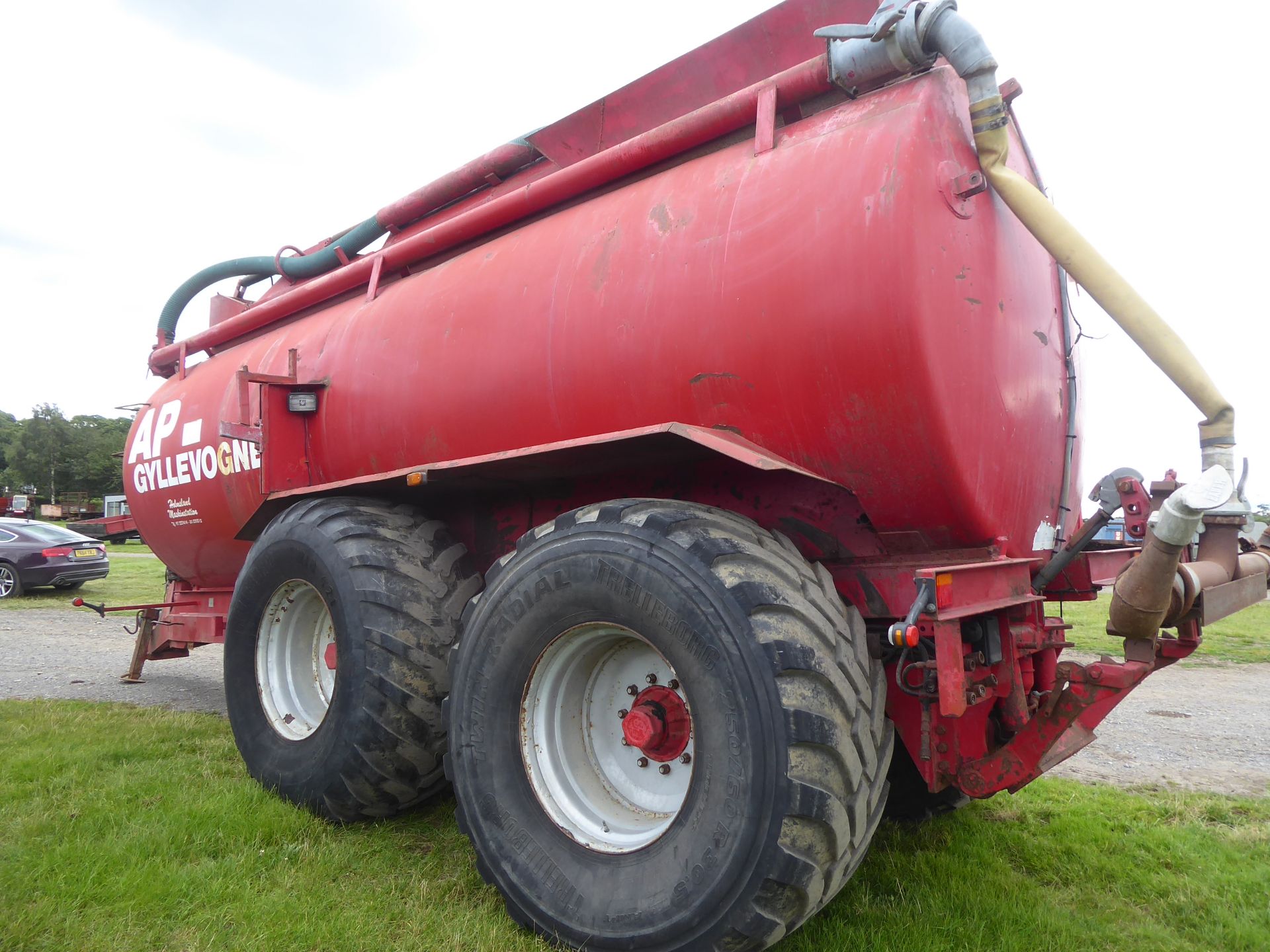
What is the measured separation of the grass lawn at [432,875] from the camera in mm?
2559


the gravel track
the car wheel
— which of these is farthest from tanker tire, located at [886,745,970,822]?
the car wheel

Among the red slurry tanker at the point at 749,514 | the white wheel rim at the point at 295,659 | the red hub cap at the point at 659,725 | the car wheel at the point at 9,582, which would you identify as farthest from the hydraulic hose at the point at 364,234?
the car wheel at the point at 9,582

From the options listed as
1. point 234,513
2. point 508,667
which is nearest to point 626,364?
point 508,667

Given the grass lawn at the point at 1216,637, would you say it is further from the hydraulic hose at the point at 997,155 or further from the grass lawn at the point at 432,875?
the hydraulic hose at the point at 997,155

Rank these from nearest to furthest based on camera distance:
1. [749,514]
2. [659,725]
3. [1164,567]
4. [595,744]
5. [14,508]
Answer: [1164,567], [659,725], [595,744], [749,514], [14,508]

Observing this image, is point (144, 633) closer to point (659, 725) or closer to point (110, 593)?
point (659, 725)

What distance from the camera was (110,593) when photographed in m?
14.8

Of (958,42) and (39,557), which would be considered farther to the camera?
(39,557)

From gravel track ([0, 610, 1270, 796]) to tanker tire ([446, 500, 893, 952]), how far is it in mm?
3287

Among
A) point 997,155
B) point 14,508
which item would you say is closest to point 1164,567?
point 997,155

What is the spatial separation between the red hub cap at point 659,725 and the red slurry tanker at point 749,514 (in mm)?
15

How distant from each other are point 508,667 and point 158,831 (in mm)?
1692

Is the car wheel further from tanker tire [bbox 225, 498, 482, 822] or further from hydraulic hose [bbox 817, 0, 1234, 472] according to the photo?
hydraulic hose [bbox 817, 0, 1234, 472]

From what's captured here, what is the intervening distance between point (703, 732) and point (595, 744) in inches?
27.2
